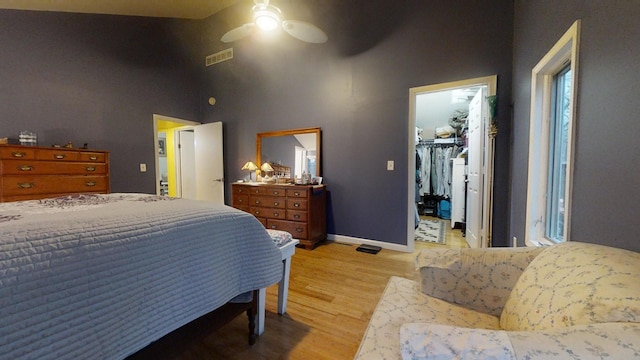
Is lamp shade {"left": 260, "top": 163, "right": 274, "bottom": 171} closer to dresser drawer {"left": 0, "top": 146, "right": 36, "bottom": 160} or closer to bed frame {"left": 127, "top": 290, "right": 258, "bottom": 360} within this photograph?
dresser drawer {"left": 0, "top": 146, "right": 36, "bottom": 160}

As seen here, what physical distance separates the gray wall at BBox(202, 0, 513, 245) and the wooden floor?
2.30ft

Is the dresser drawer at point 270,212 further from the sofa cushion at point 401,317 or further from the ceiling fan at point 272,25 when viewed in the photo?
the sofa cushion at point 401,317

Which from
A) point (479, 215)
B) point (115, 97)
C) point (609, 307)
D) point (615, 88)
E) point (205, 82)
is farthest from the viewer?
point (205, 82)

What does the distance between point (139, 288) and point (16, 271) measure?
0.97ft

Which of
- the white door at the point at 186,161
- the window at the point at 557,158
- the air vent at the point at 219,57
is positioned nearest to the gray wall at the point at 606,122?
the window at the point at 557,158

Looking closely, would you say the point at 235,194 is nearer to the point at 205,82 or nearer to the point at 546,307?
the point at 205,82

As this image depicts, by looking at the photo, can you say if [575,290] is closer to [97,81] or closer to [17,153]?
[17,153]

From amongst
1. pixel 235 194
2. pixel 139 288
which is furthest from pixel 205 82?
Result: pixel 139 288

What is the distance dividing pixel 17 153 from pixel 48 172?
260 mm

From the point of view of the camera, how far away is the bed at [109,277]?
2.00ft

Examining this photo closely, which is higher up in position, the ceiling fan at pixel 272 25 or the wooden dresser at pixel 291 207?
the ceiling fan at pixel 272 25

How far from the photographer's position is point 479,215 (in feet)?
8.52

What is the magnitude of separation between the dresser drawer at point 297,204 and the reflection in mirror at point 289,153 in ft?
1.56

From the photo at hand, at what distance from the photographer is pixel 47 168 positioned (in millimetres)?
2383
